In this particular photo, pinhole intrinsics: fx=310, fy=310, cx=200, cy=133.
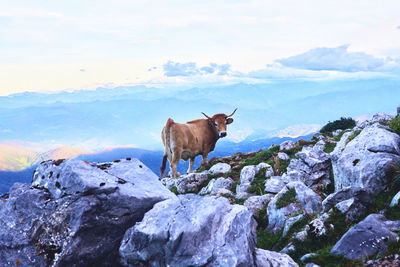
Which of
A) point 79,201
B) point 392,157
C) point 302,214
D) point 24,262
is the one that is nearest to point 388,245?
point 302,214

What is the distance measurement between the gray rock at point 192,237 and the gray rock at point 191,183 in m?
10.7

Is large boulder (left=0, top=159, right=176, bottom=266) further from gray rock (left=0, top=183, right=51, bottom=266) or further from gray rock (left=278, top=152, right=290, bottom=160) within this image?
gray rock (left=278, top=152, right=290, bottom=160)

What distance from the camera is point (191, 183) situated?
1883cm

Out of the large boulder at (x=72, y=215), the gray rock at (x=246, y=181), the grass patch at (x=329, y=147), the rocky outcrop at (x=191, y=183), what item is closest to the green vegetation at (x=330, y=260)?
the large boulder at (x=72, y=215)

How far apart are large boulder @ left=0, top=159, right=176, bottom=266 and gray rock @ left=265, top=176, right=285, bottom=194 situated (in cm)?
690

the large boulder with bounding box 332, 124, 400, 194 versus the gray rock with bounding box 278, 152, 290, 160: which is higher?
the large boulder with bounding box 332, 124, 400, 194

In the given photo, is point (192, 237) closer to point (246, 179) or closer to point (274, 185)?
point (274, 185)

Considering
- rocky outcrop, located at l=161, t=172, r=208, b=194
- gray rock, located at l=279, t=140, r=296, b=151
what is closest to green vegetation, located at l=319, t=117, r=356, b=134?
gray rock, located at l=279, t=140, r=296, b=151

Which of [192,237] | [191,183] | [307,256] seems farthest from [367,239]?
[191,183]

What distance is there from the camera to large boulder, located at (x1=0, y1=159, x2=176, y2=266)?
6930mm

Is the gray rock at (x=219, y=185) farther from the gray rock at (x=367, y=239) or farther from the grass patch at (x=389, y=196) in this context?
the gray rock at (x=367, y=239)

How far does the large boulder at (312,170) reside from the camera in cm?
1332

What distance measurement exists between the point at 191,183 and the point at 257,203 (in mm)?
7025

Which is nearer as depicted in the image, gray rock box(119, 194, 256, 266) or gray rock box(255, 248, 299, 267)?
gray rock box(119, 194, 256, 266)
